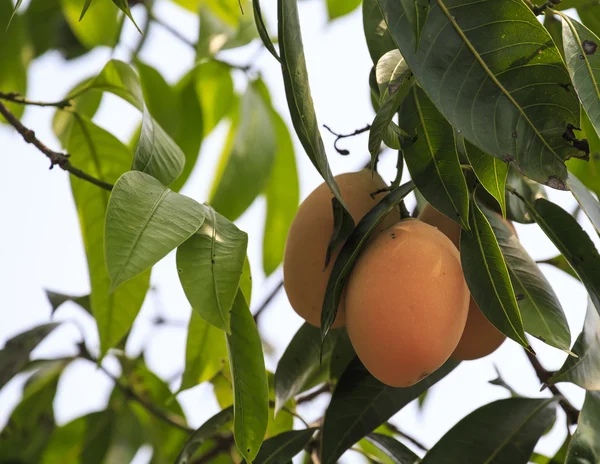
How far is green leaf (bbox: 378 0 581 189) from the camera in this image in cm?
57

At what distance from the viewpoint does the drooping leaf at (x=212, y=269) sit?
1.86ft

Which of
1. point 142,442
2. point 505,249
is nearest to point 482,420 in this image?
point 505,249

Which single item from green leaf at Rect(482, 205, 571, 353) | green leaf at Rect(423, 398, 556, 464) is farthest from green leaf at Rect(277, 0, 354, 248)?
green leaf at Rect(423, 398, 556, 464)

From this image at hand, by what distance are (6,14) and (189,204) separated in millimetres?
763

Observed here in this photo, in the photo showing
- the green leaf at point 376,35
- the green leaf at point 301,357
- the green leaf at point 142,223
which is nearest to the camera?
the green leaf at point 142,223

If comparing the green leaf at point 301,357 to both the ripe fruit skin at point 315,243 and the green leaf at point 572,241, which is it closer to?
the ripe fruit skin at point 315,243

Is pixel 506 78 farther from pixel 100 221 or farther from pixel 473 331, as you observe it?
pixel 100 221

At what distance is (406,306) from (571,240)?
195 millimetres

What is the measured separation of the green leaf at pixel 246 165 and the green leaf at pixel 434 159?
1.73ft

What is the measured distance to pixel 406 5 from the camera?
540 millimetres

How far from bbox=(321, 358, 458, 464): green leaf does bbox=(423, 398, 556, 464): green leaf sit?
5cm

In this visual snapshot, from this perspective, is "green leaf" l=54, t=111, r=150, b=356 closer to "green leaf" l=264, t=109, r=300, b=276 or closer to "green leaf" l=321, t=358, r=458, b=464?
"green leaf" l=321, t=358, r=458, b=464

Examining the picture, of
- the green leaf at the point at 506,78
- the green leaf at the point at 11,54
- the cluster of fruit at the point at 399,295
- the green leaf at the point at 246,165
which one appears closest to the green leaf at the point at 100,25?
the green leaf at the point at 11,54

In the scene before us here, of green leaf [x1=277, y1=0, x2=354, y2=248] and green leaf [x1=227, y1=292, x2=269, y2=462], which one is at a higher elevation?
green leaf [x1=277, y1=0, x2=354, y2=248]
